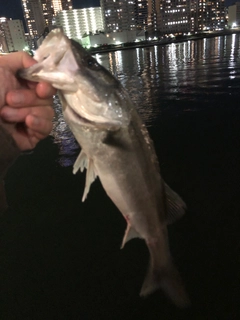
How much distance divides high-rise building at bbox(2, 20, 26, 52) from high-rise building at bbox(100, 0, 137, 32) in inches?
1819

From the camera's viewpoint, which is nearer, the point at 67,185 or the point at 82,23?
the point at 67,185

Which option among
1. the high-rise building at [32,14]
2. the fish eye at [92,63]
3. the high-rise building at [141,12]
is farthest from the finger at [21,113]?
the high-rise building at [32,14]

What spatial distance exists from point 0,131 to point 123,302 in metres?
3.56

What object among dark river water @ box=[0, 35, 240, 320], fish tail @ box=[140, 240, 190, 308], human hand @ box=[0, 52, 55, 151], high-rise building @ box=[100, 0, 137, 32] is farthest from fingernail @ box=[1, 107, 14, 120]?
high-rise building @ box=[100, 0, 137, 32]

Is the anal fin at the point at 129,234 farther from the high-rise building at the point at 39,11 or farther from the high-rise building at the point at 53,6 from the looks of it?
the high-rise building at the point at 53,6

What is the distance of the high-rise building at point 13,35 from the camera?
14262 centimetres

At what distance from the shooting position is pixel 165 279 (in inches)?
109

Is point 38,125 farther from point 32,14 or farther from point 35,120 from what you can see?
point 32,14

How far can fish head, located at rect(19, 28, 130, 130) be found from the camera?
1.98 m

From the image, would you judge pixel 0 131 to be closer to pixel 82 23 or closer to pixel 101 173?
pixel 101 173

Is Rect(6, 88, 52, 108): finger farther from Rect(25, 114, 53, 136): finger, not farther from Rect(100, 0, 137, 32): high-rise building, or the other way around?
Rect(100, 0, 137, 32): high-rise building

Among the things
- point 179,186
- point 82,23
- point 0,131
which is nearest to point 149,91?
point 179,186

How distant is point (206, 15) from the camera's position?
552ft

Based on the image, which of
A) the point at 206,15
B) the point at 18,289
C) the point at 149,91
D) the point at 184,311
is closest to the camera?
the point at 184,311
